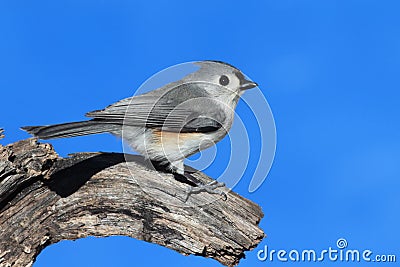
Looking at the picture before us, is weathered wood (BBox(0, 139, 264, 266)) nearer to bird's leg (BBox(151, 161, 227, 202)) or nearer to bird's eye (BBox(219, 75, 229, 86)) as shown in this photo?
bird's leg (BBox(151, 161, 227, 202))

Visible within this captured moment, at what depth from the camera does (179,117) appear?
610 centimetres

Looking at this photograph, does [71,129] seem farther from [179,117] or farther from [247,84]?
[247,84]

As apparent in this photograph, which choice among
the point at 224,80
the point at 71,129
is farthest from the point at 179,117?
the point at 71,129

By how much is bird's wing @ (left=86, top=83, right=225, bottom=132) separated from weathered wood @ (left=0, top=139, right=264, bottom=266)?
0.67 m

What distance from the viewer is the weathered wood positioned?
575cm

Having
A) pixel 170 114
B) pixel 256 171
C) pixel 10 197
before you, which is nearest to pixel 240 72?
pixel 170 114

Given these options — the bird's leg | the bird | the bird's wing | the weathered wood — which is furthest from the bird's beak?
the weathered wood

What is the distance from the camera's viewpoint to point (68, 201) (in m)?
6.00

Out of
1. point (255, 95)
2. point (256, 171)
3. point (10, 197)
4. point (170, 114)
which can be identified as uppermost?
point (255, 95)

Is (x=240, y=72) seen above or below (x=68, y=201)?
above

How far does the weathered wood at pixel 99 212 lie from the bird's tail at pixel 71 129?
1.37 ft

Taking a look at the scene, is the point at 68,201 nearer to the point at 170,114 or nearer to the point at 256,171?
the point at 170,114

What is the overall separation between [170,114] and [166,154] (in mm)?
428

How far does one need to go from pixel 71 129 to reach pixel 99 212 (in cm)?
96
